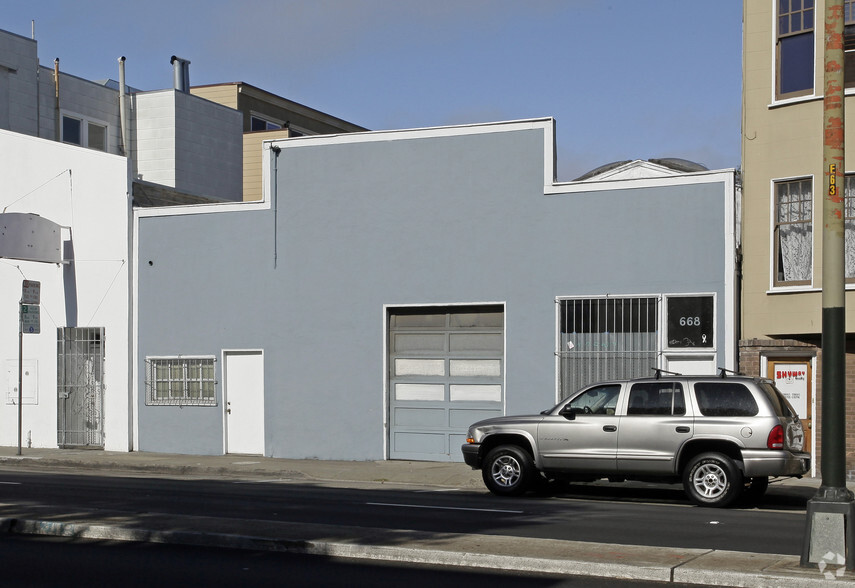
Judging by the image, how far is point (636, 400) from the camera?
628 inches

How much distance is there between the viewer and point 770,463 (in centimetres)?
1484

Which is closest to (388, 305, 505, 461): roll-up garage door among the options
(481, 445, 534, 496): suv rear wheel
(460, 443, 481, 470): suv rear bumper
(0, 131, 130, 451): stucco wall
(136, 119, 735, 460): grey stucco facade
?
(136, 119, 735, 460): grey stucco facade

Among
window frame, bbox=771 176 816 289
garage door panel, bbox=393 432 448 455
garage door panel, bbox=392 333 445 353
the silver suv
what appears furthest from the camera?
garage door panel, bbox=392 333 445 353

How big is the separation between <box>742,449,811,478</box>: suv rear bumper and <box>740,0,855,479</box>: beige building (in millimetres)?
4533

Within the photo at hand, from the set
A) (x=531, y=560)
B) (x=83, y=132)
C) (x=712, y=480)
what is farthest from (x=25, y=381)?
(x=531, y=560)

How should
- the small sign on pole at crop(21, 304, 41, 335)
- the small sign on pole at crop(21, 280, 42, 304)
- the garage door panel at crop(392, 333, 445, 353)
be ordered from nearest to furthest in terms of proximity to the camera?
1. the garage door panel at crop(392, 333, 445, 353)
2. the small sign on pole at crop(21, 304, 41, 335)
3. the small sign on pole at crop(21, 280, 42, 304)

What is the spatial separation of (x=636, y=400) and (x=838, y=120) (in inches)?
289

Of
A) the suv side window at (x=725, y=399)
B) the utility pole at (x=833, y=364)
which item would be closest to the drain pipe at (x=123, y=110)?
the suv side window at (x=725, y=399)

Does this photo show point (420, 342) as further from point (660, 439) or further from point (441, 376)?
point (660, 439)

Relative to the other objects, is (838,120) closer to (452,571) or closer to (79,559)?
A: (452,571)

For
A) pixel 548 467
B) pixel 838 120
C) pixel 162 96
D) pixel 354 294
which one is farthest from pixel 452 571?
pixel 162 96

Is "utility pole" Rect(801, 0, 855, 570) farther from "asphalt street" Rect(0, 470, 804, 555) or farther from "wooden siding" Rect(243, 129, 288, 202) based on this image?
"wooden siding" Rect(243, 129, 288, 202)

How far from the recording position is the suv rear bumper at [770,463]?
48.6ft

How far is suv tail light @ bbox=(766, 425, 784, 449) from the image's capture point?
14.9m
